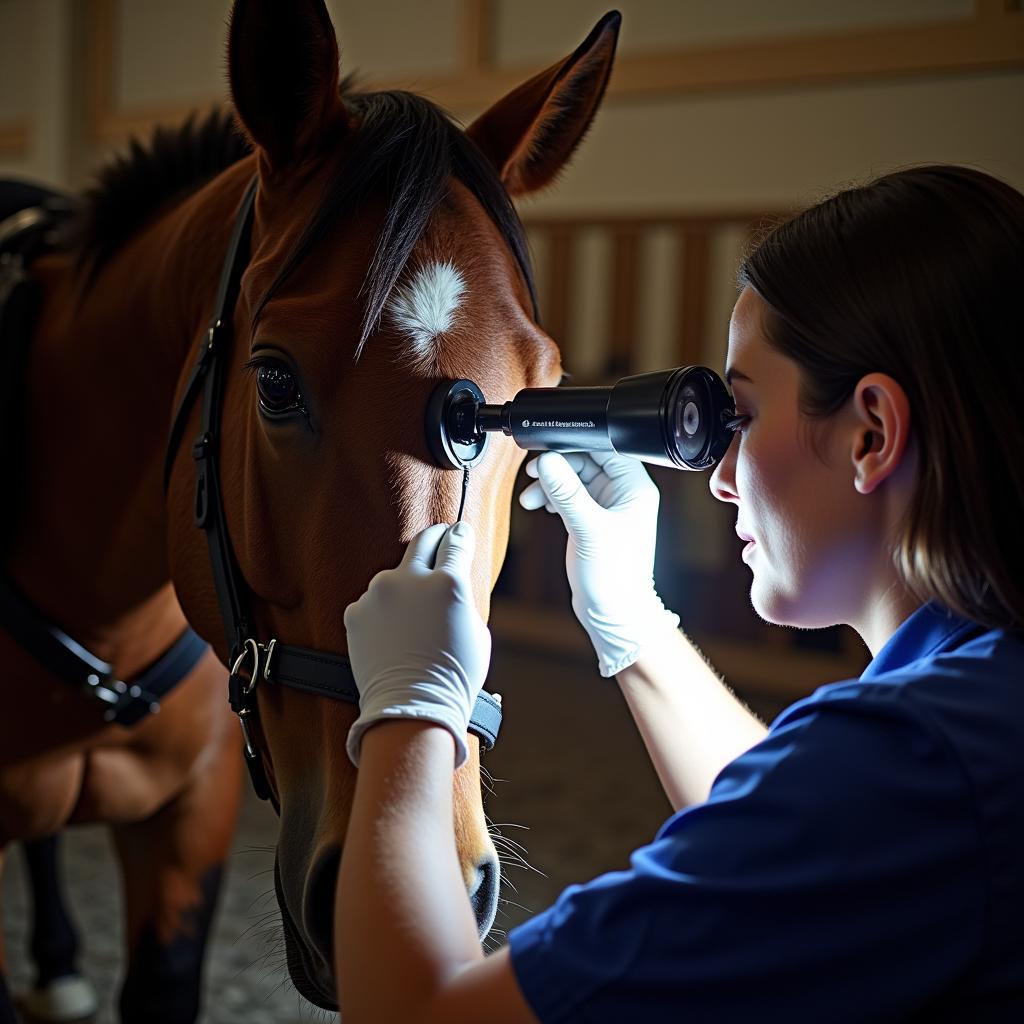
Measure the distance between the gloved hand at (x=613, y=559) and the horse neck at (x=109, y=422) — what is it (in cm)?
41

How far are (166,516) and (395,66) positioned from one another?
367cm

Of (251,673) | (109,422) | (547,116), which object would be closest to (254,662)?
(251,673)

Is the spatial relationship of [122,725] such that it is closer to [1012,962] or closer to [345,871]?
[345,871]

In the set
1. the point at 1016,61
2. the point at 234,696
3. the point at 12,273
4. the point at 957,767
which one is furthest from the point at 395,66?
the point at 957,767

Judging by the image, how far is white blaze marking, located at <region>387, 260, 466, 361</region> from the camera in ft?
2.52

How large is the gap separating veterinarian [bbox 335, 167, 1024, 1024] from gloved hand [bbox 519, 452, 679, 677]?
0.22m

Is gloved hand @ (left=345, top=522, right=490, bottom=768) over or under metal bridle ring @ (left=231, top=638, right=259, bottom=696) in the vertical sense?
over

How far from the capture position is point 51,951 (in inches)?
69.4

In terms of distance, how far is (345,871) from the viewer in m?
0.62

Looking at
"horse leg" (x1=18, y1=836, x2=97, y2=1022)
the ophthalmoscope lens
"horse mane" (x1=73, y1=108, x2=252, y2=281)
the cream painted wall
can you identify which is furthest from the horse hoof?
the cream painted wall

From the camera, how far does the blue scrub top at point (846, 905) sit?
54cm

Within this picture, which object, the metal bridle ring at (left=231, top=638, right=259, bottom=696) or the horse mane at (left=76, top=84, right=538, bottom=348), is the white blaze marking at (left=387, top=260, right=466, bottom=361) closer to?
the horse mane at (left=76, top=84, right=538, bottom=348)

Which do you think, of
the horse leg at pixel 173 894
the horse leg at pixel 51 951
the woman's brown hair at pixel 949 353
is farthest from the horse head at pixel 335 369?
the horse leg at pixel 51 951

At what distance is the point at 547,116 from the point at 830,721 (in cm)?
69
